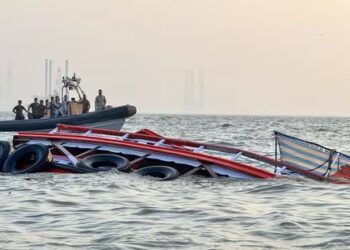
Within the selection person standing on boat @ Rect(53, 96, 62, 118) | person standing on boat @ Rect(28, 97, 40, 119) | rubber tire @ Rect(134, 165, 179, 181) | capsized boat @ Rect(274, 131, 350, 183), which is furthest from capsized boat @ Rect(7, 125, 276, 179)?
person standing on boat @ Rect(28, 97, 40, 119)

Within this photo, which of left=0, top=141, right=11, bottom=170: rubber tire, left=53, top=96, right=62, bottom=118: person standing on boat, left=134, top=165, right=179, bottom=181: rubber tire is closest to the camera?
left=134, top=165, right=179, bottom=181: rubber tire

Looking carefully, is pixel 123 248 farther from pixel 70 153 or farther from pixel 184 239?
pixel 70 153

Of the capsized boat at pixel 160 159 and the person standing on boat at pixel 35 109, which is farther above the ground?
the person standing on boat at pixel 35 109

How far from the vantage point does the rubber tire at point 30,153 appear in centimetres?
1410

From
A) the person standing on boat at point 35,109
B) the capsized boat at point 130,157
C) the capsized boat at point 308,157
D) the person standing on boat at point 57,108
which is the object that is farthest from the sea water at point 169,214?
the person standing on boat at point 35,109

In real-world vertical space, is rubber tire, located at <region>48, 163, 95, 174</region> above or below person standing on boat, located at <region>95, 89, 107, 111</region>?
below

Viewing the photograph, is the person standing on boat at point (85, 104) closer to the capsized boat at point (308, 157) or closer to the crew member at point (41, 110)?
the crew member at point (41, 110)

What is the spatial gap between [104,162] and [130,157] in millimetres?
682

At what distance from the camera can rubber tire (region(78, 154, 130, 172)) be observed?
14273 millimetres

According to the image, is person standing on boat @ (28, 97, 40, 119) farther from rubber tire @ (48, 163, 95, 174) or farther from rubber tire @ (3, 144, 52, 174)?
rubber tire @ (48, 163, 95, 174)

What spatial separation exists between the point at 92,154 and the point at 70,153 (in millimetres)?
581

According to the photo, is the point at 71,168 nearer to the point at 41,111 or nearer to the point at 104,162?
the point at 104,162

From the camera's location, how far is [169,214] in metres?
9.16

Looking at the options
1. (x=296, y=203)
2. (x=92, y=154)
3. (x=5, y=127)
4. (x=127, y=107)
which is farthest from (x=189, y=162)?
(x=5, y=127)
